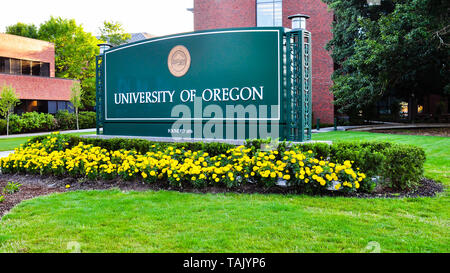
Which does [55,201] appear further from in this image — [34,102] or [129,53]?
[34,102]

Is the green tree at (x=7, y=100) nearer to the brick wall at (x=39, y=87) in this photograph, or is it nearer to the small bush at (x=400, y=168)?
the brick wall at (x=39, y=87)

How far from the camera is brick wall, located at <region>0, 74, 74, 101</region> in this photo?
3172cm

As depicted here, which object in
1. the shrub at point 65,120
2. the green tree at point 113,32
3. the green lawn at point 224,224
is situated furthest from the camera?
the green tree at point 113,32

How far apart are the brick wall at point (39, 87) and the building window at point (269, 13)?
61.5ft

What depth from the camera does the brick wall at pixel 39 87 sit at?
104ft

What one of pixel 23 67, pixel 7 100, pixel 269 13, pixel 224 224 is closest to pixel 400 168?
pixel 224 224

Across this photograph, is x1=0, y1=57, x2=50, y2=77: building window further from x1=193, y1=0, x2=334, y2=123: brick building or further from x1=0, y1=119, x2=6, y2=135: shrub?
x1=193, y1=0, x2=334, y2=123: brick building

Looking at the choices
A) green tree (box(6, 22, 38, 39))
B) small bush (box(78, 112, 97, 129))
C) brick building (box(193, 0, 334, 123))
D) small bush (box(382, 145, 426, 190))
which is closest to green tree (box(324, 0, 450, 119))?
brick building (box(193, 0, 334, 123))

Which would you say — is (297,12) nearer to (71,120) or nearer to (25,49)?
(71,120)

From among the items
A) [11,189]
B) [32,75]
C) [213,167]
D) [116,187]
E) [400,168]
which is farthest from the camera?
[32,75]

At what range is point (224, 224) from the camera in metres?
4.60

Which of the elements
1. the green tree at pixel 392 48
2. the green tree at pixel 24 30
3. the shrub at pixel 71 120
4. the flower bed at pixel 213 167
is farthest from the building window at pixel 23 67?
the flower bed at pixel 213 167

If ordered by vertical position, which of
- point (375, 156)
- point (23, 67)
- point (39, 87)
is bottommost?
point (375, 156)

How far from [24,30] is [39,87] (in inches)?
741
